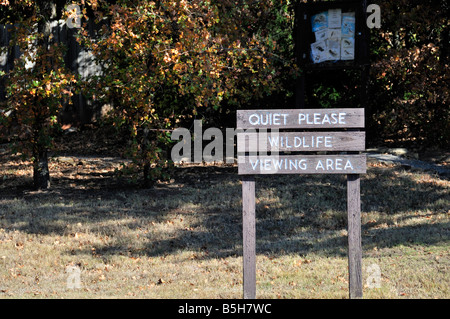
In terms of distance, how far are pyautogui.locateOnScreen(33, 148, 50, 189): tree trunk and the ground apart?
0.22m

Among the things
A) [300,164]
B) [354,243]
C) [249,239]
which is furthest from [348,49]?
[249,239]

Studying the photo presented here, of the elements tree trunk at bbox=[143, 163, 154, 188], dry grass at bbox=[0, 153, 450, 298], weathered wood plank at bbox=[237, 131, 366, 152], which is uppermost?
weathered wood plank at bbox=[237, 131, 366, 152]

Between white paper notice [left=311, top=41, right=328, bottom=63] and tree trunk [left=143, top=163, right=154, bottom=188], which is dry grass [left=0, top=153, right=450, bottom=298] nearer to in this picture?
tree trunk [left=143, top=163, right=154, bottom=188]

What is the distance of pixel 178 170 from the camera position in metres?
14.4

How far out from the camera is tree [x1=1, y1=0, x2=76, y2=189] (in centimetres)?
1166

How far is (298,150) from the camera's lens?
22.1ft

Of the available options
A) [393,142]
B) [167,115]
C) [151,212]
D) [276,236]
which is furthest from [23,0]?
[393,142]

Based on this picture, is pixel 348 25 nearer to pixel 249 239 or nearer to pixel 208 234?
pixel 208 234

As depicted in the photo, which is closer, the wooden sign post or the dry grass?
the wooden sign post

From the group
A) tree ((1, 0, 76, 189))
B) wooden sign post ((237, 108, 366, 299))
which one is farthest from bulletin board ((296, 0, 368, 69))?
wooden sign post ((237, 108, 366, 299))

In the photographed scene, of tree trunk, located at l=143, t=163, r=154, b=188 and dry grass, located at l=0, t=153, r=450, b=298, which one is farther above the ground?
tree trunk, located at l=143, t=163, r=154, b=188

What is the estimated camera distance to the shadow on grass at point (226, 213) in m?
10.2

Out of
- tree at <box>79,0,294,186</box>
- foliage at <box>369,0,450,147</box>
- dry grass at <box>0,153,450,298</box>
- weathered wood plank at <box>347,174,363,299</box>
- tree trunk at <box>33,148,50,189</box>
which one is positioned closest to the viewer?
weathered wood plank at <box>347,174,363,299</box>

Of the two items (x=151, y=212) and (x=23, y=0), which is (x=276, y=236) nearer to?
(x=151, y=212)
